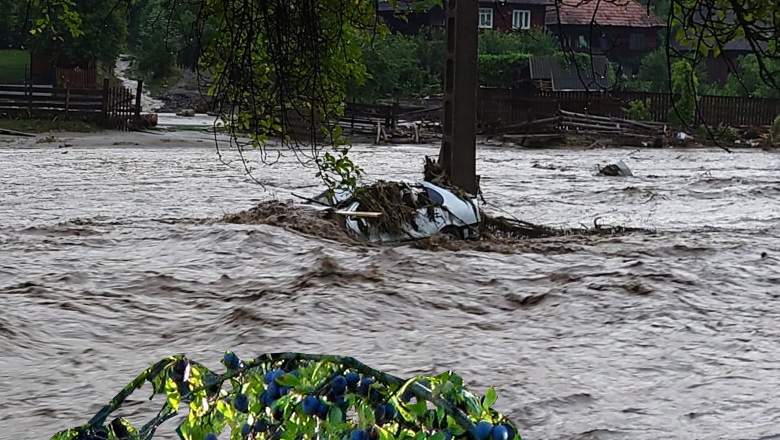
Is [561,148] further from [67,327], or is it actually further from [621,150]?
[67,327]

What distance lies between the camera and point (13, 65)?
5359cm

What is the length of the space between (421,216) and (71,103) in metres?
29.1

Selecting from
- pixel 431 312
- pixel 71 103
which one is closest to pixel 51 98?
pixel 71 103

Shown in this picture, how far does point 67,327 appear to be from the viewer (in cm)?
1032

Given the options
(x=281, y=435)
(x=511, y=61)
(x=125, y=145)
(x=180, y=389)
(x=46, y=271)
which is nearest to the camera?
(x=281, y=435)

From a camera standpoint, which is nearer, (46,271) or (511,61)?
(46,271)

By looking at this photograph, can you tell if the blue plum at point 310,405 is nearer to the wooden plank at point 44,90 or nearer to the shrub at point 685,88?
the shrub at point 685,88

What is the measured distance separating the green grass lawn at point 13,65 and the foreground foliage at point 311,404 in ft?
165

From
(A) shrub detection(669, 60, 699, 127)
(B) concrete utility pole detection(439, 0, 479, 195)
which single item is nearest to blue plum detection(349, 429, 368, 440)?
(A) shrub detection(669, 60, 699, 127)

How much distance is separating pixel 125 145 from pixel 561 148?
15.0 m

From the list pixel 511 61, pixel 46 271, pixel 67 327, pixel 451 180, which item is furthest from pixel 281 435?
pixel 511 61

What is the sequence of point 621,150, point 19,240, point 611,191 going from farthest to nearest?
point 621,150 → point 611,191 → point 19,240

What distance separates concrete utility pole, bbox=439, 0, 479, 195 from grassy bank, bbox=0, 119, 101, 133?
23849 millimetres

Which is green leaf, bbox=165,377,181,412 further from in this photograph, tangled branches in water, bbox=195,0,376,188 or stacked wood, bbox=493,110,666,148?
stacked wood, bbox=493,110,666,148
